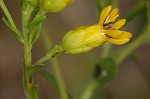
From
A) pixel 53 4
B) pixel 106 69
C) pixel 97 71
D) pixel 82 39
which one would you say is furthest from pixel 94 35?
pixel 97 71

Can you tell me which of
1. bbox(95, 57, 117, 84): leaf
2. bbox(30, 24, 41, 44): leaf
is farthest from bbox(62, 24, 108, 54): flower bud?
bbox(95, 57, 117, 84): leaf

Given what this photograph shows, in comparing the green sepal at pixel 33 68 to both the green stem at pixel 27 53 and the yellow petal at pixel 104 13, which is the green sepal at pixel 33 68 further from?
the yellow petal at pixel 104 13

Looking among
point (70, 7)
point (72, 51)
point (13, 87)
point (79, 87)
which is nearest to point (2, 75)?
point (13, 87)

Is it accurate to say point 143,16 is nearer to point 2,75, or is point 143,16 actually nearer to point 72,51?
point 2,75

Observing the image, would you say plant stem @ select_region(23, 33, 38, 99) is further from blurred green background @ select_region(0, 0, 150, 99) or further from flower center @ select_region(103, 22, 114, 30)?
blurred green background @ select_region(0, 0, 150, 99)

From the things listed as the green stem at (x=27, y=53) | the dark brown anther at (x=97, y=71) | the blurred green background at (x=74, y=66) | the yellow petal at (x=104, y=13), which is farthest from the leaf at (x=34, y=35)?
the blurred green background at (x=74, y=66)

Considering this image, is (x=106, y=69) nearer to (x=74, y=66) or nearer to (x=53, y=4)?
(x=53, y=4)

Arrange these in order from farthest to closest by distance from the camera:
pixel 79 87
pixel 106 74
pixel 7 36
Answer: pixel 7 36 < pixel 79 87 < pixel 106 74

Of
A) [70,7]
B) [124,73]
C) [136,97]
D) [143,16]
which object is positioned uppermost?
[70,7]
